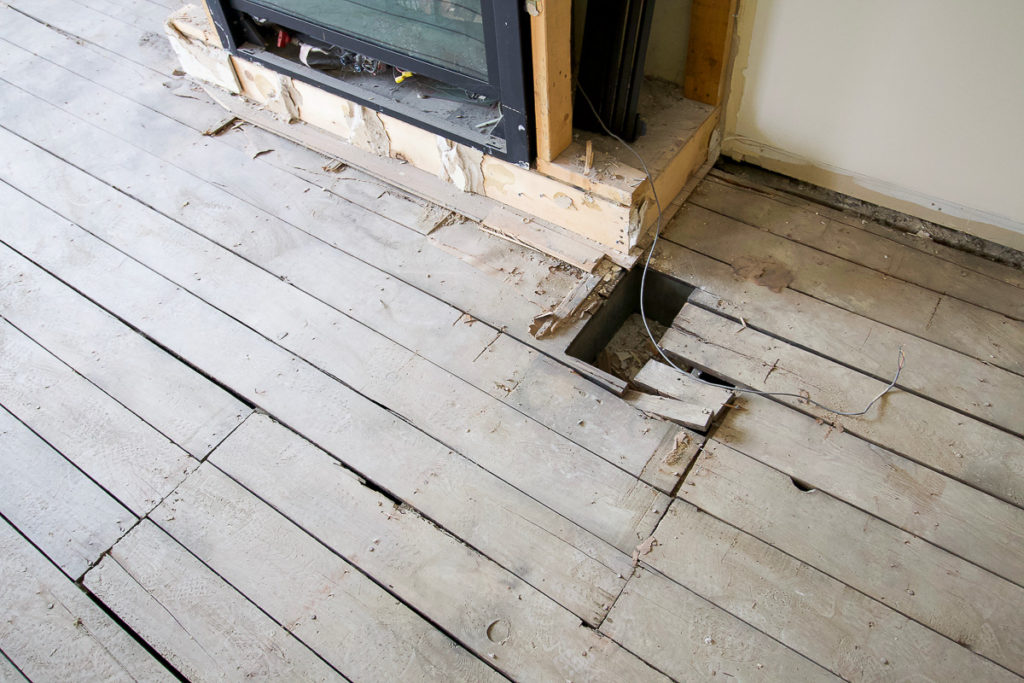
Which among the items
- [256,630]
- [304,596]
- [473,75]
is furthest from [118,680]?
[473,75]

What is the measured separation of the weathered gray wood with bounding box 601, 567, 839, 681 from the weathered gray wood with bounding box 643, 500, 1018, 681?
0.02 meters

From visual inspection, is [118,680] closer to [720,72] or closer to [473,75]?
[473,75]

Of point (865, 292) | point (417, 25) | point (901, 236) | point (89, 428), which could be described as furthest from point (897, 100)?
point (89, 428)

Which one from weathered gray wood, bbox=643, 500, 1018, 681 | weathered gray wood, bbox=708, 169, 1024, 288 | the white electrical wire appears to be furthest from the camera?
weathered gray wood, bbox=708, 169, 1024, 288

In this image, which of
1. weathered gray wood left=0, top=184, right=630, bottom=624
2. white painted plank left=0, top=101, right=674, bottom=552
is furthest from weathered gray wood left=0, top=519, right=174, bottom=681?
white painted plank left=0, top=101, right=674, bottom=552

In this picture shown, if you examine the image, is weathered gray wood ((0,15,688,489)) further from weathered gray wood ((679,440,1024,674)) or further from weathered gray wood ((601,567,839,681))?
weathered gray wood ((601,567,839,681))

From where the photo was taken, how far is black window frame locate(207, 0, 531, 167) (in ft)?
5.43

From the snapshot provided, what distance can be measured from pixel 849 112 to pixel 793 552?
3.90 feet

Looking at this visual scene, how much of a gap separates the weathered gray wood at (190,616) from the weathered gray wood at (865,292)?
4.69ft

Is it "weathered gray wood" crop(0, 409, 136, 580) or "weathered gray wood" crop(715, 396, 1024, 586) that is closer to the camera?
"weathered gray wood" crop(715, 396, 1024, 586)

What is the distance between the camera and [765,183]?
2094 mm

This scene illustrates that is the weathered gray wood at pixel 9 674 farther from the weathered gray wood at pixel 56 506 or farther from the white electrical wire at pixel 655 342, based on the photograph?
the white electrical wire at pixel 655 342

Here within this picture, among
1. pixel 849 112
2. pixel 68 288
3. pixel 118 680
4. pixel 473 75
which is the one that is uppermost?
pixel 473 75

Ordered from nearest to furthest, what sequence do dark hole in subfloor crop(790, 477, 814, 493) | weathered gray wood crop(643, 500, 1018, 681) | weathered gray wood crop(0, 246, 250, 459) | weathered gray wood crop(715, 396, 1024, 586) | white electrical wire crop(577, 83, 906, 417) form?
weathered gray wood crop(643, 500, 1018, 681), weathered gray wood crop(715, 396, 1024, 586), dark hole in subfloor crop(790, 477, 814, 493), white electrical wire crop(577, 83, 906, 417), weathered gray wood crop(0, 246, 250, 459)
